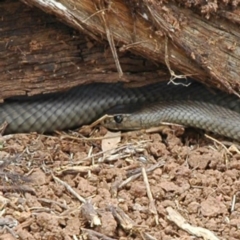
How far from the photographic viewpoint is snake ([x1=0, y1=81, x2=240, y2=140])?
5.15 m

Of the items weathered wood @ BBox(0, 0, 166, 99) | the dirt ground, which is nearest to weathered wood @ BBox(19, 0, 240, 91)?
weathered wood @ BBox(0, 0, 166, 99)

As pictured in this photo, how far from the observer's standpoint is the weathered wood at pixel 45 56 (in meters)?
4.88

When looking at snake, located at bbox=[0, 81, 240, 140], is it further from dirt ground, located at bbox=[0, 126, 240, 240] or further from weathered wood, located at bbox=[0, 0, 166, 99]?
weathered wood, located at bbox=[0, 0, 166, 99]

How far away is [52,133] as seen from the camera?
17.1 feet

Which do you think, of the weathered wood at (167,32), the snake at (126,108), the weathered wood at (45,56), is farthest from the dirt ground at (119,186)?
the weathered wood at (167,32)

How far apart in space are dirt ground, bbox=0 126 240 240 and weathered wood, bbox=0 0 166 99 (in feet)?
1.33

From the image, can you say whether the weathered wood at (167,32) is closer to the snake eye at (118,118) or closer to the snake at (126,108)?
the snake at (126,108)

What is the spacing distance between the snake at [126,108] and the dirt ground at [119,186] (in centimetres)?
13

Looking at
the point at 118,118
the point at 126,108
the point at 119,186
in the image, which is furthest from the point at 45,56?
the point at 119,186

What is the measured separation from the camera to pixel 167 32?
14.9 feet

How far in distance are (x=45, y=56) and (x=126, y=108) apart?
0.92 m

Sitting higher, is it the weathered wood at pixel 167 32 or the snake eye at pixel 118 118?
the weathered wood at pixel 167 32

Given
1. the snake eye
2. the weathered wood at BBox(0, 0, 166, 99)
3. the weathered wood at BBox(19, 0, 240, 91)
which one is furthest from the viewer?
the snake eye

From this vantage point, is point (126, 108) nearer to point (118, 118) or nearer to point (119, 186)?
point (118, 118)
